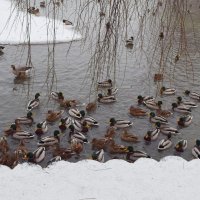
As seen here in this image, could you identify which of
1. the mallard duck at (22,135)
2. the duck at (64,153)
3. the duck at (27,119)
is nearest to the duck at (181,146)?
the duck at (64,153)

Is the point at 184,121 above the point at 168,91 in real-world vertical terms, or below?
below

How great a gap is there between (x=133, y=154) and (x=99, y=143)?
0.90 metres

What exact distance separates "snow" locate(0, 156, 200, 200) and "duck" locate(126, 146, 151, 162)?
0.85 m

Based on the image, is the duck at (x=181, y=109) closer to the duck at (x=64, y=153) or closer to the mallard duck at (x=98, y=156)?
the mallard duck at (x=98, y=156)

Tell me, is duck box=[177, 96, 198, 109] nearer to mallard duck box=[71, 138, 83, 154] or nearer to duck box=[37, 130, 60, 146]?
mallard duck box=[71, 138, 83, 154]

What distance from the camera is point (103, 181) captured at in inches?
295

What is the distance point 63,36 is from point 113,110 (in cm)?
697

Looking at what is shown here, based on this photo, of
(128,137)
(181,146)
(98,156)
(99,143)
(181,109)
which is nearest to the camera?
(98,156)

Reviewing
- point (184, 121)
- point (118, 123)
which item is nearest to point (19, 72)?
point (118, 123)

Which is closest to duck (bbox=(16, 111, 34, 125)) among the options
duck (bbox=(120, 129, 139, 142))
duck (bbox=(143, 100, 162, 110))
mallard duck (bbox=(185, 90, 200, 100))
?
duck (bbox=(120, 129, 139, 142))

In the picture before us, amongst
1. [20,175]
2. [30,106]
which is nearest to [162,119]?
[30,106]

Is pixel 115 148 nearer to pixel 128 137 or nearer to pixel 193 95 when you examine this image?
pixel 128 137

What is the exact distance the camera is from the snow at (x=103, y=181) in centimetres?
707

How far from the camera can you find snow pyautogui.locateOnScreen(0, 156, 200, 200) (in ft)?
23.2
